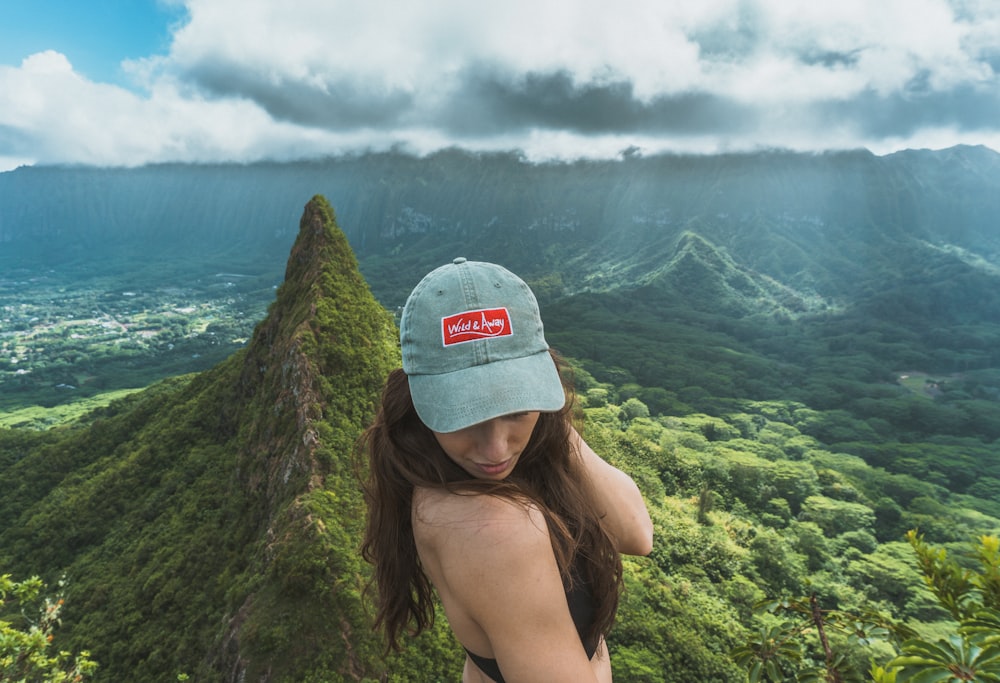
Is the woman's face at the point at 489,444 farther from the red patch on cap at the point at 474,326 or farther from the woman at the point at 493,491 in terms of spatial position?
the red patch on cap at the point at 474,326

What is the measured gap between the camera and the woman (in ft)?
4.50

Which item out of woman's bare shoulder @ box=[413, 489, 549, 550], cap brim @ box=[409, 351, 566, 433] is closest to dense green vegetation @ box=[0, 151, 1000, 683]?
woman's bare shoulder @ box=[413, 489, 549, 550]

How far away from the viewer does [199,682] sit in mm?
10859

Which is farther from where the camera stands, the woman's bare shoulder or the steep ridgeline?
the steep ridgeline

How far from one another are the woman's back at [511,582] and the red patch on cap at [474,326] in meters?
0.53

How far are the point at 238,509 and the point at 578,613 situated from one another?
17.7 metres

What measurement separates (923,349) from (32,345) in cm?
21587

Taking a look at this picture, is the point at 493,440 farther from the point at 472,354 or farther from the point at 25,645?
the point at 25,645

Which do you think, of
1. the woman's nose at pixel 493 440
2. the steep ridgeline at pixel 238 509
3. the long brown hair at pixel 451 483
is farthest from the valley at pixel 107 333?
the woman's nose at pixel 493 440

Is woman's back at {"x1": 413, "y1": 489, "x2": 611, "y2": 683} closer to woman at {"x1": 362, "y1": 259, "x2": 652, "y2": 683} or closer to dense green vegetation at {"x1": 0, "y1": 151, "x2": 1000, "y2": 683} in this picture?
woman at {"x1": 362, "y1": 259, "x2": 652, "y2": 683}

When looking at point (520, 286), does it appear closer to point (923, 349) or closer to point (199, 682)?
point (199, 682)

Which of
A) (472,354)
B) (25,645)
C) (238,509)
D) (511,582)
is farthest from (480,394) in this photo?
(238,509)

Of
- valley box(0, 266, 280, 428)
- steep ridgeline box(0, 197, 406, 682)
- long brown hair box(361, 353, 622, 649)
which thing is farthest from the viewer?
valley box(0, 266, 280, 428)

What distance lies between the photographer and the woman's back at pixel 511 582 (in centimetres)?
135
